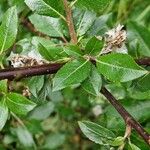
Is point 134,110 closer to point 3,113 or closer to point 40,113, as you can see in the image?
point 3,113

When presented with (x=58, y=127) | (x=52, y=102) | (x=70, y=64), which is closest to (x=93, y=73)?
(x=70, y=64)

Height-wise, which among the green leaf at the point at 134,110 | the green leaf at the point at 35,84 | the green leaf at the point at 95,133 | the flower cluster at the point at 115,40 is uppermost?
the green leaf at the point at 35,84

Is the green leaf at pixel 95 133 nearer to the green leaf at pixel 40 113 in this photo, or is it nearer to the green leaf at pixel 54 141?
the green leaf at pixel 40 113

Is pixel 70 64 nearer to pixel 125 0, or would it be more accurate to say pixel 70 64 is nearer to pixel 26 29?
pixel 26 29

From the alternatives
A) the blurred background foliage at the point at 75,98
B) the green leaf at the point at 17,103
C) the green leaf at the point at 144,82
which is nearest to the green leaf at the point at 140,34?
the blurred background foliage at the point at 75,98

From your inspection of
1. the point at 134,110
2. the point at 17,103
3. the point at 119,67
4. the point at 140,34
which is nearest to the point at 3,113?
the point at 17,103

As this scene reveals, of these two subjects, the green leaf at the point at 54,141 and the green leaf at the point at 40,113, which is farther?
the green leaf at the point at 54,141

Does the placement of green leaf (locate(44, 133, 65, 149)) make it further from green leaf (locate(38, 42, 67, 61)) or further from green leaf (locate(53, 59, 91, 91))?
green leaf (locate(53, 59, 91, 91))

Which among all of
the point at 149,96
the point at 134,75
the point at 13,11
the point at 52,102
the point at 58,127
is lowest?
the point at 58,127
